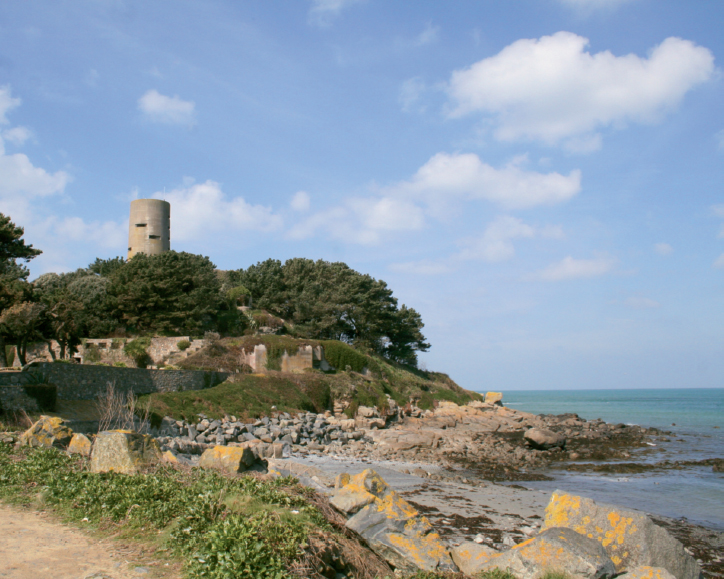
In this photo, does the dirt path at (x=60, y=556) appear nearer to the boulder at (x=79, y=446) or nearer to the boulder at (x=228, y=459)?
the boulder at (x=228, y=459)

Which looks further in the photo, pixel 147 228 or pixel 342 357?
pixel 147 228

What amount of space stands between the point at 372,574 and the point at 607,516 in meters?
3.65

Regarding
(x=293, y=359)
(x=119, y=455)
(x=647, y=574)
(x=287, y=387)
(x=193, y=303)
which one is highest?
(x=193, y=303)

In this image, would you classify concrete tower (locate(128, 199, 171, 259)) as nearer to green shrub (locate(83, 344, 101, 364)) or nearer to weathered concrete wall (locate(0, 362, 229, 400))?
green shrub (locate(83, 344, 101, 364))

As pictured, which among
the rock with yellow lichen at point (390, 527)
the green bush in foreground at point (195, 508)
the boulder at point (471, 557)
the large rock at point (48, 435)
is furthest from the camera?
the large rock at point (48, 435)

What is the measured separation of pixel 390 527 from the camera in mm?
6293

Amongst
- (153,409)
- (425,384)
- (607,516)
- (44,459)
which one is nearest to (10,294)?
(153,409)

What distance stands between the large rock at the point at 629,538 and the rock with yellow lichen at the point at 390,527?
2.12 meters

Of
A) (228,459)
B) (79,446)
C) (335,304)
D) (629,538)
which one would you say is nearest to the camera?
(629,538)

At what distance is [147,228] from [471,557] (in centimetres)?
4199

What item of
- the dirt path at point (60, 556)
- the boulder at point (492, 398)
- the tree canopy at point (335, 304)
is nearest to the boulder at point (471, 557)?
the dirt path at point (60, 556)

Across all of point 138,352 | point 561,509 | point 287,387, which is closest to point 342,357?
point 287,387

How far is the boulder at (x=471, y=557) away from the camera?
6199mm

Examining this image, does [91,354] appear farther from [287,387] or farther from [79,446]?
[79,446]
